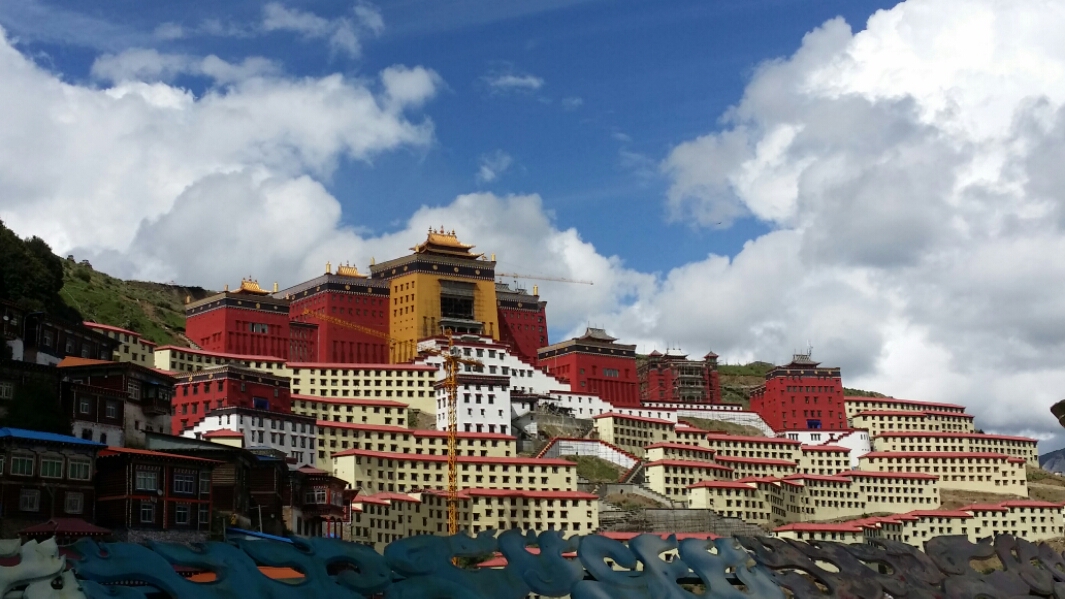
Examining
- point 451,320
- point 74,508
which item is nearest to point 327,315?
point 451,320

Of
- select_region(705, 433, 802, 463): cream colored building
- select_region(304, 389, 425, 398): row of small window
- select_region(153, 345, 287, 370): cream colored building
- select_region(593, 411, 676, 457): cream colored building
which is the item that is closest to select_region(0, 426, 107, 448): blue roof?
select_region(153, 345, 287, 370): cream colored building

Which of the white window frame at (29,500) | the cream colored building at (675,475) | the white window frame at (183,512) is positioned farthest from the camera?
the cream colored building at (675,475)

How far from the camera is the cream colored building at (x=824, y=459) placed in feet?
357

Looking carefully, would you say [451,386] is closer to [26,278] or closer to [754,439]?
[754,439]

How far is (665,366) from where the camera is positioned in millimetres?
126438

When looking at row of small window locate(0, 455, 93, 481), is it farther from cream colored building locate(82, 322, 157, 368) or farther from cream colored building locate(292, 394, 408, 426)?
cream colored building locate(82, 322, 157, 368)

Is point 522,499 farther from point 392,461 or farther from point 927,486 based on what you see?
point 927,486

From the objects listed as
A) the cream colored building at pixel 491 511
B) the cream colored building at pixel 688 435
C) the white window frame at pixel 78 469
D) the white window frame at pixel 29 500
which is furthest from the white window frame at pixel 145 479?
the cream colored building at pixel 688 435

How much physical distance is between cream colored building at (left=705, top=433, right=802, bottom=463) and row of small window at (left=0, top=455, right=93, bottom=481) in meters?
63.2

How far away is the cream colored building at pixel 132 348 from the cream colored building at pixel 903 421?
61954mm

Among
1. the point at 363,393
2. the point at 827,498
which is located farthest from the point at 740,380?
the point at 363,393

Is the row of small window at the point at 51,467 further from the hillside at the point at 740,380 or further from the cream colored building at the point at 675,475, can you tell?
the hillside at the point at 740,380

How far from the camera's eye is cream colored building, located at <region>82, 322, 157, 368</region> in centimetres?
8969

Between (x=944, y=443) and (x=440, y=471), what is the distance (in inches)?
2011
